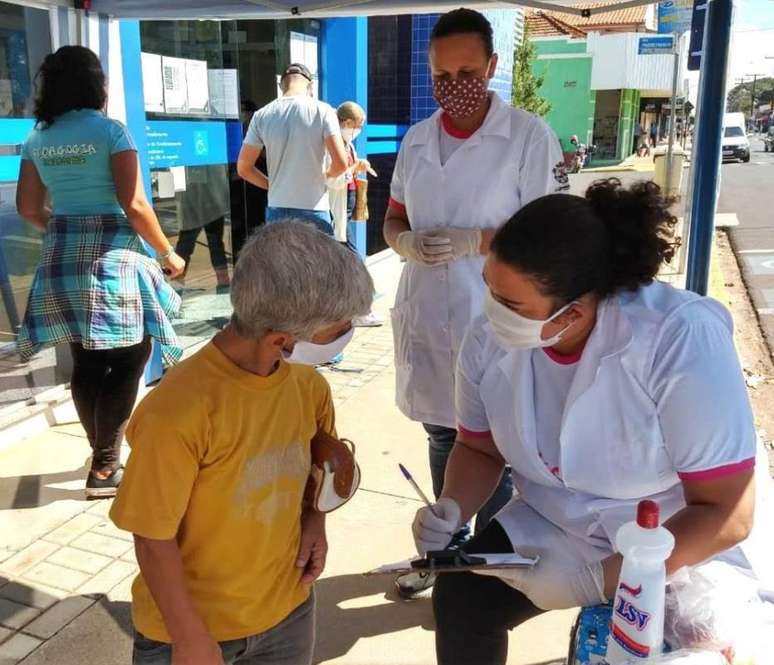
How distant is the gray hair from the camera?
1.32m

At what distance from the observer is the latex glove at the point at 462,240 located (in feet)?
7.65

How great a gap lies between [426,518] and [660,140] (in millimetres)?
50160

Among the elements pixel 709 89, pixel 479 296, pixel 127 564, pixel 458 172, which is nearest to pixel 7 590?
pixel 127 564

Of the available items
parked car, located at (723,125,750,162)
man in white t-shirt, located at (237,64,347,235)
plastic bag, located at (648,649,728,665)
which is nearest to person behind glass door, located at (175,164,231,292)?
man in white t-shirt, located at (237,64,347,235)

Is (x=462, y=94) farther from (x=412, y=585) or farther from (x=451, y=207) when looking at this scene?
(x=412, y=585)

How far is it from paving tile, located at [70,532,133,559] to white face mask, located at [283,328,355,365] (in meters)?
1.62

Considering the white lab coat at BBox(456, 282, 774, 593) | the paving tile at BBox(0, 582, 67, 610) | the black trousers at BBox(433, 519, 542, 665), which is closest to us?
the white lab coat at BBox(456, 282, 774, 593)

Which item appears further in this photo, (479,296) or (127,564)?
(127,564)

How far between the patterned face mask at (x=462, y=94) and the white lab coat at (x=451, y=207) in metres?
0.07

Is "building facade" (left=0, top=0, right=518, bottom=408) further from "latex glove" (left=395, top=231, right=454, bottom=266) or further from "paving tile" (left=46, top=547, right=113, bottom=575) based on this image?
"latex glove" (left=395, top=231, right=454, bottom=266)

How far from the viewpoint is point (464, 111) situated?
2396mm

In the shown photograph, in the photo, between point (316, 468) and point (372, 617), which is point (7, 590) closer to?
point (372, 617)

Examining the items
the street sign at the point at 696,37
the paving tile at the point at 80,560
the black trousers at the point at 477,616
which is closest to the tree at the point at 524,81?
the street sign at the point at 696,37

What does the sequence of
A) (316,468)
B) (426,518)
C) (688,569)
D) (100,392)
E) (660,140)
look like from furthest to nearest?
1. (660,140)
2. (100,392)
3. (426,518)
4. (316,468)
5. (688,569)
